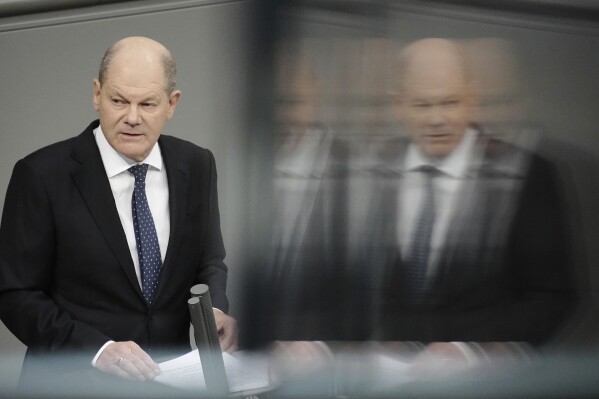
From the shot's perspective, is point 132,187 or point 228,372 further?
point 132,187

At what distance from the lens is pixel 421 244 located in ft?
7.71

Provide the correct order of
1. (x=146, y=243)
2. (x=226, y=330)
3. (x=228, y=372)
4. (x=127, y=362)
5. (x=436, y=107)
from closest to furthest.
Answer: (x=436, y=107) < (x=228, y=372) < (x=127, y=362) < (x=226, y=330) < (x=146, y=243)

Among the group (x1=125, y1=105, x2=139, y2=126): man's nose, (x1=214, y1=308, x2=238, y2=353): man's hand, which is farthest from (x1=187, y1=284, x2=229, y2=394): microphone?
(x1=125, y1=105, x2=139, y2=126): man's nose

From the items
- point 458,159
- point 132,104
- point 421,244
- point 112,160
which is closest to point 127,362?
point 112,160

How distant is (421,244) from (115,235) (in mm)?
1093

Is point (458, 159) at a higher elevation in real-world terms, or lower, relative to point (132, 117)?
higher

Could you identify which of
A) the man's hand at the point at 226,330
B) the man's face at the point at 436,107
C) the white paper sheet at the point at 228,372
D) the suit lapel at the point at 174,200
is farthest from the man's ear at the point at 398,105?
the suit lapel at the point at 174,200

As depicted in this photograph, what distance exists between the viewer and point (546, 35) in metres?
2.33

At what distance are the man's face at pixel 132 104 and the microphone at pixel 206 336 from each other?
2.17 ft

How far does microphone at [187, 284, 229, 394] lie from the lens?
8.82 ft

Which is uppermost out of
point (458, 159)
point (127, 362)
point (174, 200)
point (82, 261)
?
point (458, 159)

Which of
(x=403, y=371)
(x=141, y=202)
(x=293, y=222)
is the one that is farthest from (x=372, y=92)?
(x=141, y=202)

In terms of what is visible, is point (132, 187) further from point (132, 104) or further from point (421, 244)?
point (421, 244)

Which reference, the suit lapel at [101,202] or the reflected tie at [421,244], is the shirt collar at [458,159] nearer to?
the reflected tie at [421,244]
